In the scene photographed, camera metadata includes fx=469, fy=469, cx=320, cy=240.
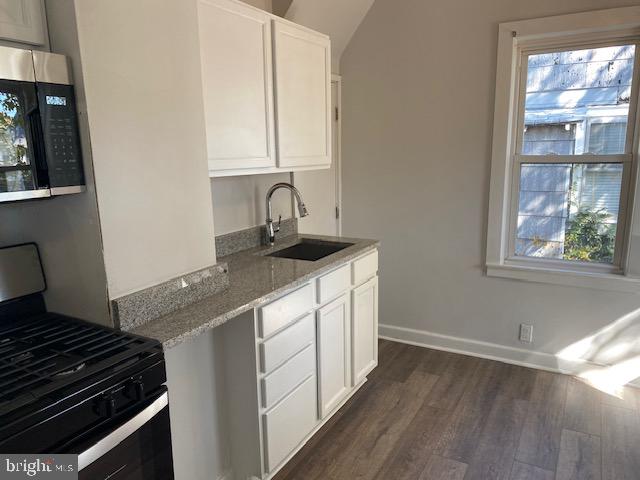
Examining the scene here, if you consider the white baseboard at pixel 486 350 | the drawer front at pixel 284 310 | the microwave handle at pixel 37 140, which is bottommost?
the white baseboard at pixel 486 350

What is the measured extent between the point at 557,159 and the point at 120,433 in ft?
9.51

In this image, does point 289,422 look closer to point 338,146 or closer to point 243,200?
point 243,200

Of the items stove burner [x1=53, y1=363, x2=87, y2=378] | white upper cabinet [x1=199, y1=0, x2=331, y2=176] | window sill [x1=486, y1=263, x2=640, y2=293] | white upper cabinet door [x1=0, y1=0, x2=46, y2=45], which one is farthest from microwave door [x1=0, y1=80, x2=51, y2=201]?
window sill [x1=486, y1=263, x2=640, y2=293]

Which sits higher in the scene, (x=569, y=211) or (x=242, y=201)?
(x=242, y=201)

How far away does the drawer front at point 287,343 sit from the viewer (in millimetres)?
1896

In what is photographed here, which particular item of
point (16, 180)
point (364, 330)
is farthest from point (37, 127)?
point (364, 330)

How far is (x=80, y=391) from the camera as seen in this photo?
1120 millimetres

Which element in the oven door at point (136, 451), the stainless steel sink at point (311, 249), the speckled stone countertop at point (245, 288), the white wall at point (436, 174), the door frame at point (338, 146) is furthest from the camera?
the door frame at point (338, 146)

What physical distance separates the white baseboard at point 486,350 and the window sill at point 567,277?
514 mm

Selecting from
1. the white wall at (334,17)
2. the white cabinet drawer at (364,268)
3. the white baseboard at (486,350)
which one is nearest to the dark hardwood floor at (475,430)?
the white baseboard at (486,350)

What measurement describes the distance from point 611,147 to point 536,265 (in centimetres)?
86

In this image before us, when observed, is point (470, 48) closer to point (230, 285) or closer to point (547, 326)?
point (547, 326)

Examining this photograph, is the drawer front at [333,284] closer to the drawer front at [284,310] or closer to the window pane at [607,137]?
the drawer front at [284,310]

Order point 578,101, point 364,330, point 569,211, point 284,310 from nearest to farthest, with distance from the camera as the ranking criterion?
point 284,310 < point 364,330 < point 578,101 < point 569,211
